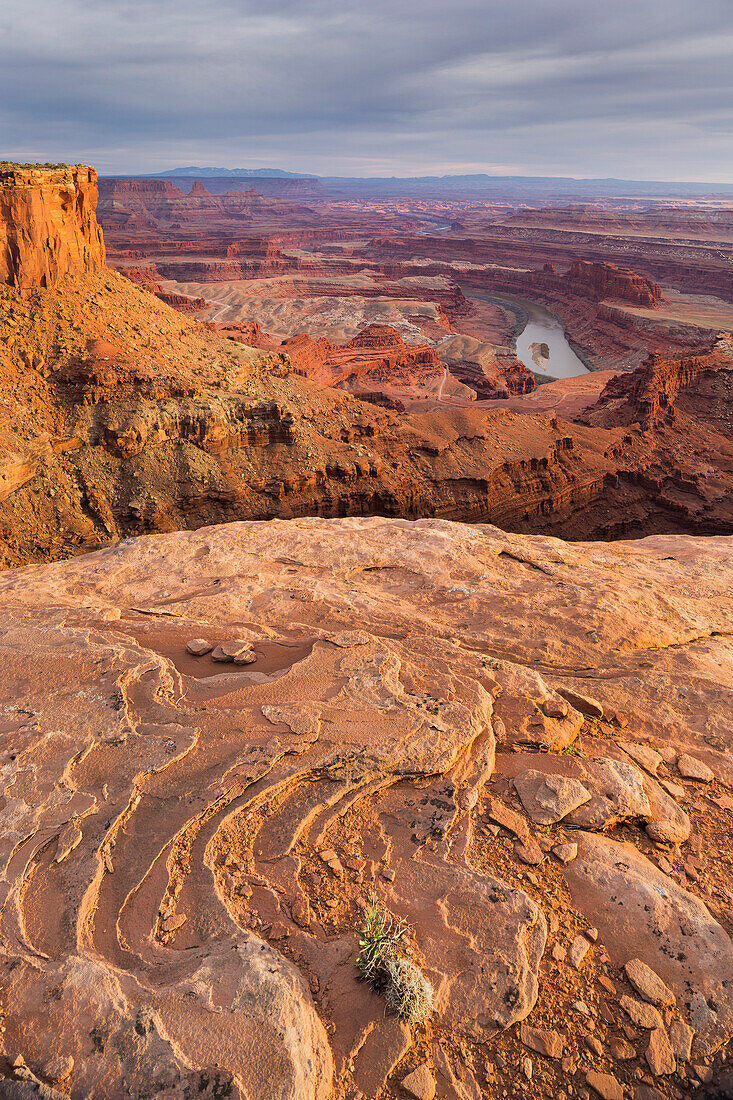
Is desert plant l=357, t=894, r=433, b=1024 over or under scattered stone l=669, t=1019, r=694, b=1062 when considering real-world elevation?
over

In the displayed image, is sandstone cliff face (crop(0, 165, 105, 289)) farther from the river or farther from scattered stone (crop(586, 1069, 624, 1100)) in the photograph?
the river

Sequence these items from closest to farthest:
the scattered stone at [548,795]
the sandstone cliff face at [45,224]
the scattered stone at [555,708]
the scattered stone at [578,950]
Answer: the scattered stone at [578,950]
the scattered stone at [548,795]
the scattered stone at [555,708]
the sandstone cliff face at [45,224]

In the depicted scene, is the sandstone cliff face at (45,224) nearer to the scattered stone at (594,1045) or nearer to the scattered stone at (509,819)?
the scattered stone at (509,819)

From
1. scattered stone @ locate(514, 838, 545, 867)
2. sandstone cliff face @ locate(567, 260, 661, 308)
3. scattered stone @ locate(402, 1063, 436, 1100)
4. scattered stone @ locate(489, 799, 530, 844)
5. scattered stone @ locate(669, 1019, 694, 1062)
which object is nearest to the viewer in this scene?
scattered stone @ locate(402, 1063, 436, 1100)

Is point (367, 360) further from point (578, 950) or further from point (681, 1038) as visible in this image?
point (681, 1038)

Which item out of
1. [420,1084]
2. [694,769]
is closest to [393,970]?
[420,1084]

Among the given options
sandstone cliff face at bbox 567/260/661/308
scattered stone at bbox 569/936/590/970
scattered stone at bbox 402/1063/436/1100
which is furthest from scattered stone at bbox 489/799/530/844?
sandstone cliff face at bbox 567/260/661/308

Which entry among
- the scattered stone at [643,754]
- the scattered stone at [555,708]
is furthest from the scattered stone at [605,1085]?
the scattered stone at [555,708]
